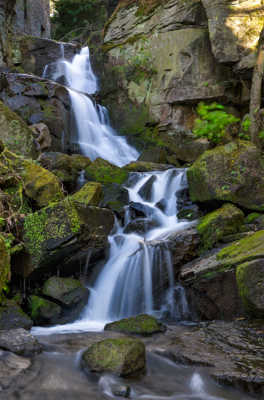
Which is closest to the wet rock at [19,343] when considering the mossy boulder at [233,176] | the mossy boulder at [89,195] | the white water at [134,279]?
the white water at [134,279]

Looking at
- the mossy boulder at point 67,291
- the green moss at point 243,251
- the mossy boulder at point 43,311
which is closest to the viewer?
the green moss at point 243,251

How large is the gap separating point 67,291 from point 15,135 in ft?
15.6

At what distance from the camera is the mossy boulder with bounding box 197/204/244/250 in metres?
6.31

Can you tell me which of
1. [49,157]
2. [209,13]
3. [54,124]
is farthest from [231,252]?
[209,13]

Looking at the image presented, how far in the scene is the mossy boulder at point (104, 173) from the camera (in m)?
9.49

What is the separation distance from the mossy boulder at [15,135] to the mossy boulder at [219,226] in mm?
4939

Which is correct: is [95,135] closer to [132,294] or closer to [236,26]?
[236,26]

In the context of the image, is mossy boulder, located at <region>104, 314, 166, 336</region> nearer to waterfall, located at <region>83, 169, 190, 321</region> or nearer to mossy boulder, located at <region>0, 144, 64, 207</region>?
waterfall, located at <region>83, 169, 190, 321</region>

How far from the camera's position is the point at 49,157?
9.27 metres

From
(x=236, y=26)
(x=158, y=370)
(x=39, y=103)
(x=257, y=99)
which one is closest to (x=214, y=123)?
(x=257, y=99)

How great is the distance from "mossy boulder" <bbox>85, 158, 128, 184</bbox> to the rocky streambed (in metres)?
5.55

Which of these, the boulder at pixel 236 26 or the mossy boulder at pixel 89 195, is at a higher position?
the boulder at pixel 236 26

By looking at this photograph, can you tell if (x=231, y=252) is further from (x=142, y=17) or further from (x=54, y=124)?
(x=142, y=17)

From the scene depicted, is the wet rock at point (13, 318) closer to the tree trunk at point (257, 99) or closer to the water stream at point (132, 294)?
the water stream at point (132, 294)
